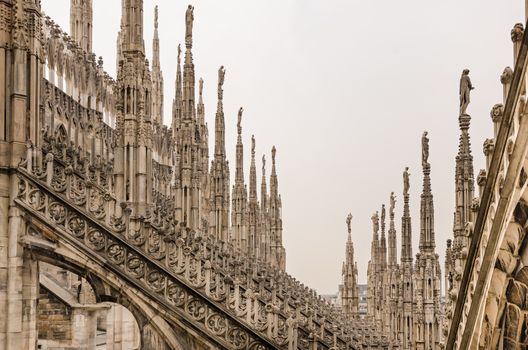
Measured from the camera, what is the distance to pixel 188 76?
82.4 ft

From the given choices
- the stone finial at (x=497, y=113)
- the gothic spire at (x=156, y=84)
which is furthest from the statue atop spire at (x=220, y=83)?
the stone finial at (x=497, y=113)

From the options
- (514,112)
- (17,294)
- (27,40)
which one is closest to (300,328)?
(17,294)

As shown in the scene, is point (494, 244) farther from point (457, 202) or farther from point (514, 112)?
point (457, 202)

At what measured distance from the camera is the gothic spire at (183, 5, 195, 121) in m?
24.9

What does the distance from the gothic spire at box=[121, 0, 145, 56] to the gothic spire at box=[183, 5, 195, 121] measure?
7.13 meters

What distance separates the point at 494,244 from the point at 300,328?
758 cm

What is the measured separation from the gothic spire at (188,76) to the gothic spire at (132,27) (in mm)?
7129

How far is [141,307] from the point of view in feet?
39.0

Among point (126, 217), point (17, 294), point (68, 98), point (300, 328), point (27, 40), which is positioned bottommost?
point (300, 328)

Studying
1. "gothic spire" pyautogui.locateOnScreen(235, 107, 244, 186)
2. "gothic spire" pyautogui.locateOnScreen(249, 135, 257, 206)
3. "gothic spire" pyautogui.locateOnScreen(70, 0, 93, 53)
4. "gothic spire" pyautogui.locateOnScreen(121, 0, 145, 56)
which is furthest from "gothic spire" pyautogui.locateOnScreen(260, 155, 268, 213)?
"gothic spire" pyautogui.locateOnScreen(121, 0, 145, 56)

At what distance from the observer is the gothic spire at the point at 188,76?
81.8 feet

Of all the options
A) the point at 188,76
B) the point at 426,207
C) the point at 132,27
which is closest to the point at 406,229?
the point at 426,207

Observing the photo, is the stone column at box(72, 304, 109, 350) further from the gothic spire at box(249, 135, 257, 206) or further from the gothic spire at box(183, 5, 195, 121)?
the gothic spire at box(249, 135, 257, 206)

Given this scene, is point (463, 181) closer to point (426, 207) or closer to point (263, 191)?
point (426, 207)
